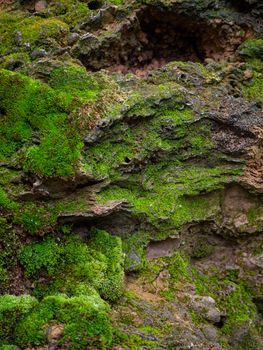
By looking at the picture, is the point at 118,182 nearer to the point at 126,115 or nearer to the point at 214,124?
the point at 126,115

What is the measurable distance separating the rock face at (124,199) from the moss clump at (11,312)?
2cm

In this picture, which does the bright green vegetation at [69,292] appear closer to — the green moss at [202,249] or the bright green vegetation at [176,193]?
the bright green vegetation at [176,193]

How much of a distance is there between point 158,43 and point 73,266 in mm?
5829

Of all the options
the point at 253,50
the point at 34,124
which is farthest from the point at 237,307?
the point at 253,50

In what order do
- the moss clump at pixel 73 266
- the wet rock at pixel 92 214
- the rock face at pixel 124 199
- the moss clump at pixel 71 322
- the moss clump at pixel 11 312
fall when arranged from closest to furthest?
the moss clump at pixel 71 322 → the moss clump at pixel 11 312 → the rock face at pixel 124 199 → the moss clump at pixel 73 266 → the wet rock at pixel 92 214

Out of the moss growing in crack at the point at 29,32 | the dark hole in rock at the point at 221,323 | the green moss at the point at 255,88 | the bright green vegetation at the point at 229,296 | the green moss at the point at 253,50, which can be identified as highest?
the green moss at the point at 253,50

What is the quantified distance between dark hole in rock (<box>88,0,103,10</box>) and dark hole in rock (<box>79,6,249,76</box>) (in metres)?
0.92

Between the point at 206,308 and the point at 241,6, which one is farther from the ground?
the point at 241,6

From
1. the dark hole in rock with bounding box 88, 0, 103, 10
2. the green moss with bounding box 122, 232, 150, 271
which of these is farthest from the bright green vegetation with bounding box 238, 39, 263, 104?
the green moss with bounding box 122, 232, 150, 271

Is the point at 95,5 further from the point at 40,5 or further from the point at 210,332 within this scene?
the point at 210,332

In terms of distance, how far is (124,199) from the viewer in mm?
7309

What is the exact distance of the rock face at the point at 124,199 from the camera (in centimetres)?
632

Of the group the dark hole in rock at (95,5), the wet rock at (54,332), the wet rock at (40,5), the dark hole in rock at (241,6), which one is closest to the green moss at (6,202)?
the wet rock at (54,332)

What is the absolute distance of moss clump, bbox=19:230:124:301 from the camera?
21.4ft
